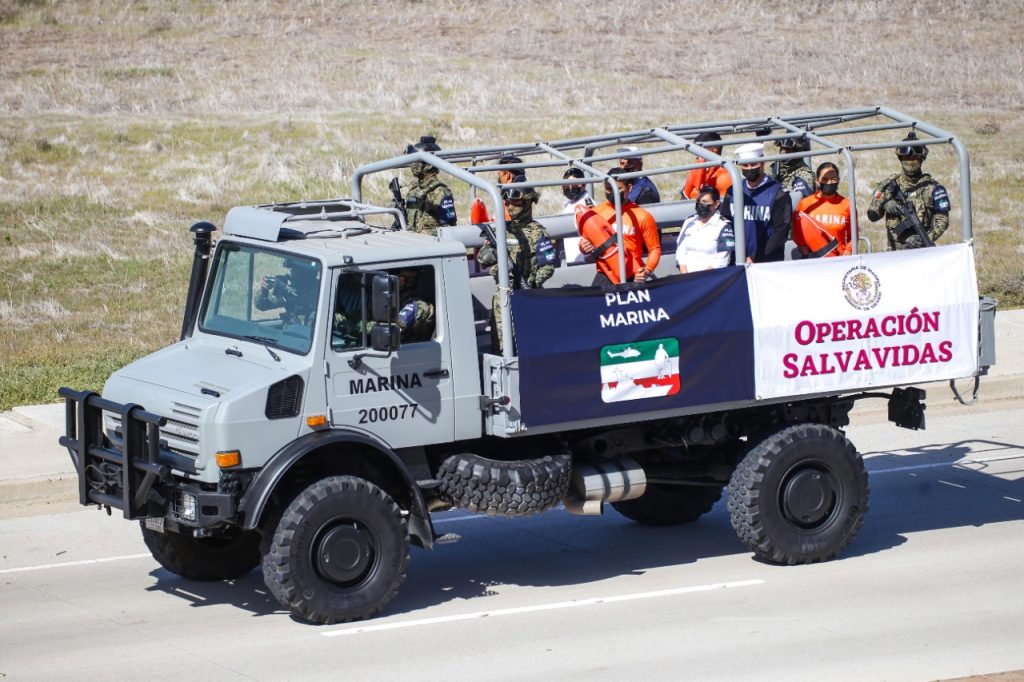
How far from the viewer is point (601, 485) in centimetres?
980

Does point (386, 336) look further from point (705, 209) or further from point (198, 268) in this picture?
point (705, 209)

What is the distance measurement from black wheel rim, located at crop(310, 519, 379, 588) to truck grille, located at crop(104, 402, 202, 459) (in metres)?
0.91

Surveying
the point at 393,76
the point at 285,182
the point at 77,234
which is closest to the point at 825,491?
the point at 77,234

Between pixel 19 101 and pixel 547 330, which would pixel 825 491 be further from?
pixel 19 101

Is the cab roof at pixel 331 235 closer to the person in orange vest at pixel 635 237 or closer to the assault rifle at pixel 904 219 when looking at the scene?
the person in orange vest at pixel 635 237

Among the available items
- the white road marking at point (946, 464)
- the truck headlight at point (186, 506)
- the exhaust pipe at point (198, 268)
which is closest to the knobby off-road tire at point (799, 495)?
the white road marking at point (946, 464)

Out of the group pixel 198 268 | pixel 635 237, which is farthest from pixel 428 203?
pixel 198 268

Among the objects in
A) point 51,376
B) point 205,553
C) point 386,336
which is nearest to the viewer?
point 386,336

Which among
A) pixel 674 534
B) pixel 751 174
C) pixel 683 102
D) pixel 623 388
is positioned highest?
pixel 683 102

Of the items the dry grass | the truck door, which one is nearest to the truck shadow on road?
the truck door

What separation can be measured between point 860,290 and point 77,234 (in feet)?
53.8

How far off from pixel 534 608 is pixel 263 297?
261 centimetres

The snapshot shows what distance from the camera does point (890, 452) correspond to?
1396cm

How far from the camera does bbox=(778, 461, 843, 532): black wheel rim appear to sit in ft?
33.3
